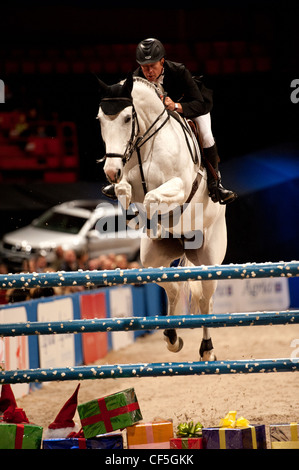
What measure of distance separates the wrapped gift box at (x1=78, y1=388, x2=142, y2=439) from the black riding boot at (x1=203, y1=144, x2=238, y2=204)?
168 cm

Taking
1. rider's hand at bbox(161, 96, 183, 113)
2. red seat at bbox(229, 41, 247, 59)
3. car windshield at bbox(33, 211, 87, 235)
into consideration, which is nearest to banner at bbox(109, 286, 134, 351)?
car windshield at bbox(33, 211, 87, 235)

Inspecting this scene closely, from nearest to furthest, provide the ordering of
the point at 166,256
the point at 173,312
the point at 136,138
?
the point at 136,138 → the point at 166,256 → the point at 173,312

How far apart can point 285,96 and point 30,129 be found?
165 inches

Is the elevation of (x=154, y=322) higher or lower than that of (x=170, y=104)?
lower

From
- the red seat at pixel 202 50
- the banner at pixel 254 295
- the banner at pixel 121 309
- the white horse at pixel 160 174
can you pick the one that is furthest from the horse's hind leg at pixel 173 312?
the red seat at pixel 202 50

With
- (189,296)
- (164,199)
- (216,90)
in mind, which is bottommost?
(189,296)

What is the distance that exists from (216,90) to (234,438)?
4.53 m

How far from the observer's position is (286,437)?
2.87m

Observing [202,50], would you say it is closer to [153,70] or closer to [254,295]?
[254,295]

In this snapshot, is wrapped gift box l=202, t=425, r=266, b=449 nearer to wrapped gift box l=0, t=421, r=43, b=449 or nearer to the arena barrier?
the arena barrier

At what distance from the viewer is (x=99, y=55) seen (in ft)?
33.3

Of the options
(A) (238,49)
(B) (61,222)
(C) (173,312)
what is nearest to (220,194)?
(C) (173,312)

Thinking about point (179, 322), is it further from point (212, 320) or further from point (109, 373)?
point (109, 373)

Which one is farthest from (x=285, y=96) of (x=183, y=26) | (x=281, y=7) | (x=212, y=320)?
(x=212, y=320)
